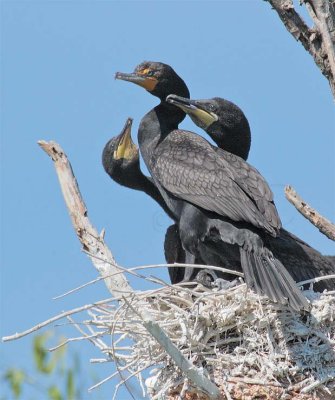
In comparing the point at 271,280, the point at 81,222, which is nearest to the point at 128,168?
the point at 81,222

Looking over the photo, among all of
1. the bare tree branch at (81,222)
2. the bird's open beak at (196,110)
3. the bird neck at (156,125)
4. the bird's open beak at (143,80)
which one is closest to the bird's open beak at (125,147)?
the bird neck at (156,125)

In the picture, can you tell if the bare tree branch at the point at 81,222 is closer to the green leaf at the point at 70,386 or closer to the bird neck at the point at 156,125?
the bird neck at the point at 156,125

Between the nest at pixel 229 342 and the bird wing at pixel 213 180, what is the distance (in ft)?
1.88

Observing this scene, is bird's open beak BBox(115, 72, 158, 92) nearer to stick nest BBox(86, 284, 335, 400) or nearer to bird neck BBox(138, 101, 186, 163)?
bird neck BBox(138, 101, 186, 163)

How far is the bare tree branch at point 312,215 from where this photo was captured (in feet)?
19.1

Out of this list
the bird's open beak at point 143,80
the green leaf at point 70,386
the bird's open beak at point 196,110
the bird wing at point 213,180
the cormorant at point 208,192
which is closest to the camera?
the green leaf at point 70,386

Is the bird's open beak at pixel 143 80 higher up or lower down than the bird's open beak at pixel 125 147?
higher up

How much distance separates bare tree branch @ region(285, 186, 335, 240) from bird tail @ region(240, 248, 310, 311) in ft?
1.18

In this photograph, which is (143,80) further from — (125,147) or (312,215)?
(312,215)

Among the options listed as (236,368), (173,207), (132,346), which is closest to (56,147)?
(173,207)

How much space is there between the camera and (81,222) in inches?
234

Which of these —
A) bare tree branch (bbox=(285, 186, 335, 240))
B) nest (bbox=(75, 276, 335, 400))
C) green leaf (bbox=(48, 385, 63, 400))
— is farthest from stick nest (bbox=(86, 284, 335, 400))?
green leaf (bbox=(48, 385, 63, 400))

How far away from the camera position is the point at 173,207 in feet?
20.5

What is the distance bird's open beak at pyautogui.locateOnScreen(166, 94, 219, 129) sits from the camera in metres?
6.45
